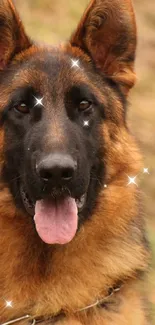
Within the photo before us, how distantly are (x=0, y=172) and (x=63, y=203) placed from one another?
0.45 metres

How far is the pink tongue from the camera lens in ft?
13.1

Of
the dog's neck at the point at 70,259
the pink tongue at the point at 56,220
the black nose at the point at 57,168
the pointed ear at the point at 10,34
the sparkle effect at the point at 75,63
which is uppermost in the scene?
the pointed ear at the point at 10,34

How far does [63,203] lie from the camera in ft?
13.3

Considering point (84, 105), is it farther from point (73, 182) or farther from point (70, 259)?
point (70, 259)

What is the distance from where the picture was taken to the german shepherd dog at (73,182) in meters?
4.03

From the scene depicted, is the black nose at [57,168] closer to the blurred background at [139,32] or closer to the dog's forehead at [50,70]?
the dog's forehead at [50,70]

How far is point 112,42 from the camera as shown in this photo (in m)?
4.46

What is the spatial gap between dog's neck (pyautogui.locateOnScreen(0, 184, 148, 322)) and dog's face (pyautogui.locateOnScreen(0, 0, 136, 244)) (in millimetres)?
124

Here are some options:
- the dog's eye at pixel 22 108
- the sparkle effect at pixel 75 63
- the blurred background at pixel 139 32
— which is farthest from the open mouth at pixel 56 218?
the blurred background at pixel 139 32

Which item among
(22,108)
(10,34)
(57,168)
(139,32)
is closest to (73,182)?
(57,168)

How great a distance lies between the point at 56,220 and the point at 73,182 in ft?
0.82

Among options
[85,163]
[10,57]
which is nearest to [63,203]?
[85,163]

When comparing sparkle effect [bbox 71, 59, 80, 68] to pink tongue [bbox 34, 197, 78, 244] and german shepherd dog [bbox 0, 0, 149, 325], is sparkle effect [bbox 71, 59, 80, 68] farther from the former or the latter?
pink tongue [bbox 34, 197, 78, 244]

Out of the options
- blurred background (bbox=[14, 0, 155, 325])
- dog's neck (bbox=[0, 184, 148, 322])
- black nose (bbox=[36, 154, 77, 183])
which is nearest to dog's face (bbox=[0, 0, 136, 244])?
black nose (bbox=[36, 154, 77, 183])
